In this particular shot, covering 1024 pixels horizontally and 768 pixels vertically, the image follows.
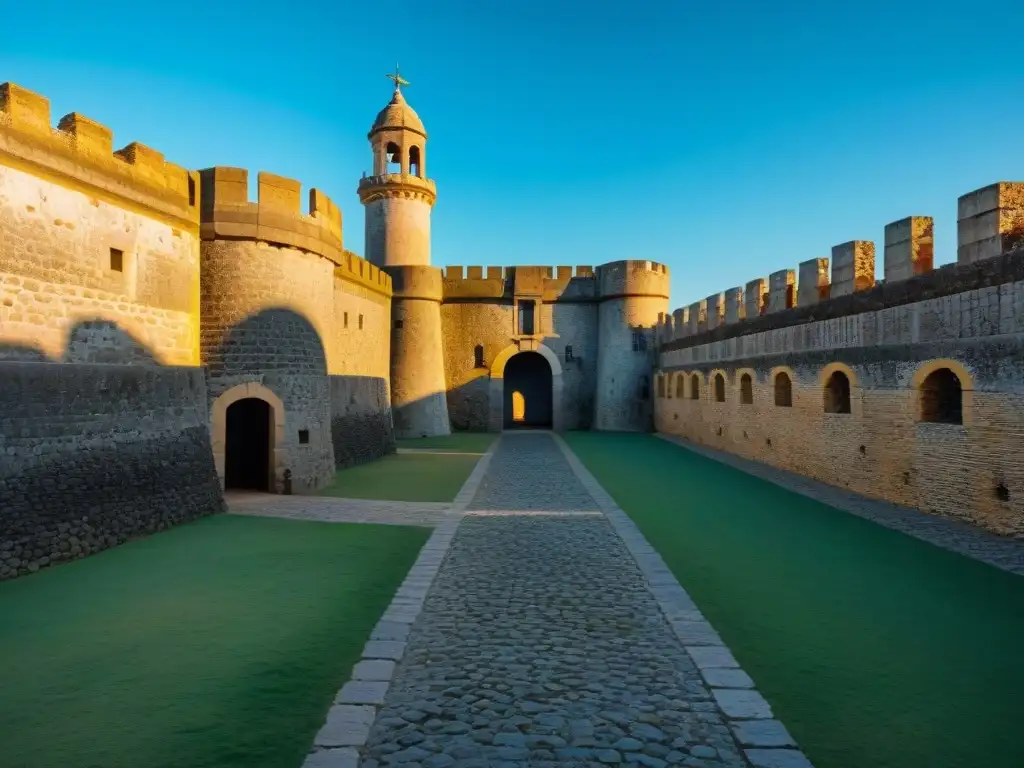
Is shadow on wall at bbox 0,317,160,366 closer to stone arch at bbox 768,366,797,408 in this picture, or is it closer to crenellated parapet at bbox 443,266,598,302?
stone arch at bbox 768,366,797,408

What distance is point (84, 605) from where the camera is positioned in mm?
6133

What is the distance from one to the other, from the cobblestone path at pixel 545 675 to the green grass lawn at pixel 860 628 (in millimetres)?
608

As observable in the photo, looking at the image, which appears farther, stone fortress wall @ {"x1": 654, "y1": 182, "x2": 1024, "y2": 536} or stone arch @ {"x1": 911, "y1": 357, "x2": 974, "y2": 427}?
stone arch @ {"x1": 911, "y1": 357, "x2": 974, "y2": 427}

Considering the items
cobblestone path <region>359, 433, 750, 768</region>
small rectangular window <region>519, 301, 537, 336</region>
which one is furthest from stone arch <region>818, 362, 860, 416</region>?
small rectangular window <region>519, 301, 537, 336</region>

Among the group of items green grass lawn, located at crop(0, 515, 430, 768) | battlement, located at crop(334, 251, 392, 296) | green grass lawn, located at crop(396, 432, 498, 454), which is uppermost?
battlement, located at crop(334, 251, 392, 296)

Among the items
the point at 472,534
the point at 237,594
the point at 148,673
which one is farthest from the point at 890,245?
the point at 148,673

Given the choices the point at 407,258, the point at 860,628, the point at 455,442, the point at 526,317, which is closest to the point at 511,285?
the point at 526,317

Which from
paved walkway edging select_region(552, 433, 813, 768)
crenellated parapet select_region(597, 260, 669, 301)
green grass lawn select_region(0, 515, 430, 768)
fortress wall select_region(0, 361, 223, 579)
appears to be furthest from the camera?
crenellated parapet select_region(597, 260, 669, 301)

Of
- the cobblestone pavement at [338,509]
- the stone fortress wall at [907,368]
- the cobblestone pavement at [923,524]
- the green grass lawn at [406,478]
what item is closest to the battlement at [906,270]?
the stone fortress wall at [907,368]

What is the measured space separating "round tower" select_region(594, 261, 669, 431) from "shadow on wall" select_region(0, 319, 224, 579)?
18511 millimetres

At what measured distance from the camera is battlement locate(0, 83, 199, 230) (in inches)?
311

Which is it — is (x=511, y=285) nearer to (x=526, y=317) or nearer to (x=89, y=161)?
(x=526, y=317)

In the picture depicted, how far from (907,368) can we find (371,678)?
399 inches

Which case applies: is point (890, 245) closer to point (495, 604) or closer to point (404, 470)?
point (495, 604)
